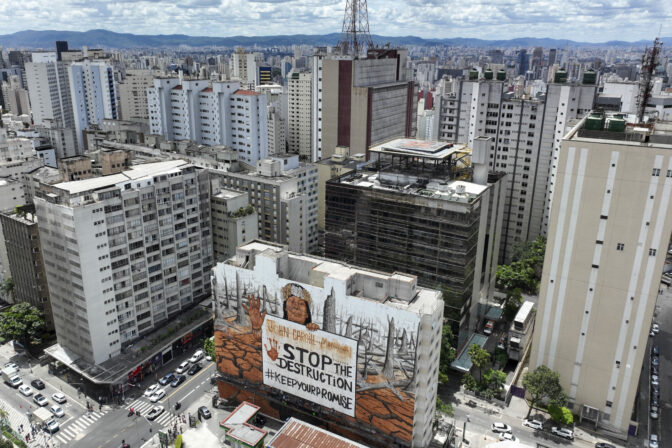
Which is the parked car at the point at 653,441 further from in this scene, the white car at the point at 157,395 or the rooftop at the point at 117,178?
the rooftop at the point at 117,178

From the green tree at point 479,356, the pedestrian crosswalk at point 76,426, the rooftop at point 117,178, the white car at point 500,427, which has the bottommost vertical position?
the pedestrian crosswalk at point 76,426

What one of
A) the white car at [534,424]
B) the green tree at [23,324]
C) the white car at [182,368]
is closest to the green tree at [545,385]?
the white car at [534,424]

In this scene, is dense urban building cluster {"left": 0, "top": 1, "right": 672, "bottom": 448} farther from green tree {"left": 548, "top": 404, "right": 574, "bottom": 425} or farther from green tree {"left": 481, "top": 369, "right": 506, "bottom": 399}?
green tree {"left": 548, "top": 404, "right": 574, "bottom": 425}

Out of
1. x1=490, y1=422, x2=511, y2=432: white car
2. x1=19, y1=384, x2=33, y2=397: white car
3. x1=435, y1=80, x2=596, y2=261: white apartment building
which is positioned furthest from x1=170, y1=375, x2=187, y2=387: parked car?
x1=435, y1=80, x2=596, y2=261: white apartment building

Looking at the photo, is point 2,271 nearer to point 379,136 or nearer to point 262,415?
point 262,415

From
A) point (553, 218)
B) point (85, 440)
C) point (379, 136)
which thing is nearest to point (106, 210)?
point (85, 440)

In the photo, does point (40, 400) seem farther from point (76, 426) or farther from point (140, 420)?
point (140, 420)
